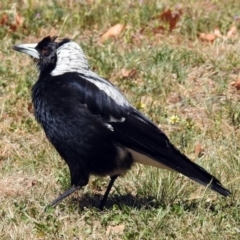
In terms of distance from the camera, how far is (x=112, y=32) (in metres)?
6.71

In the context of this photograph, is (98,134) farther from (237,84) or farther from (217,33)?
(217,33)

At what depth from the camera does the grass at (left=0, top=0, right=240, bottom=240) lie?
429cm

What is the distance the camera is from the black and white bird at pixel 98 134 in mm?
4531

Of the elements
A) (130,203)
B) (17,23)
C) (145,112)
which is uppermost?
(17,23)

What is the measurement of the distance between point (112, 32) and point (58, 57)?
1.76m

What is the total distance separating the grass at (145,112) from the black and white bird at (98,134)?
0.16m

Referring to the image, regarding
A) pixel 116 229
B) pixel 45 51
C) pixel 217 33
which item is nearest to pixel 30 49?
pixel 45 51

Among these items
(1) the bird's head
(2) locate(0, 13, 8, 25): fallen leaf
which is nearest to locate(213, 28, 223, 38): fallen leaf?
(2) locate(0, 13, 8, 25): fallen leaf

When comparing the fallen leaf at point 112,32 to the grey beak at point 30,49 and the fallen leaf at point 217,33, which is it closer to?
the fallen leaf at point 217,33

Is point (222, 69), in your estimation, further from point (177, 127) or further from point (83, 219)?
point (83, 219)

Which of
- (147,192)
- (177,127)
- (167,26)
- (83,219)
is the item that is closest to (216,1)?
(167,26)

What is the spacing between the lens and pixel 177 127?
18.5 feet

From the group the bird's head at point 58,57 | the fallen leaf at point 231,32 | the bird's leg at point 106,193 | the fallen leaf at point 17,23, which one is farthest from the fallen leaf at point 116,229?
the fallen leaf at point 17,23

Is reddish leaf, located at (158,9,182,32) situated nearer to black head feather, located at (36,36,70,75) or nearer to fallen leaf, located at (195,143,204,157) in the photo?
fallen leaf, located at (195,143,204,157)
